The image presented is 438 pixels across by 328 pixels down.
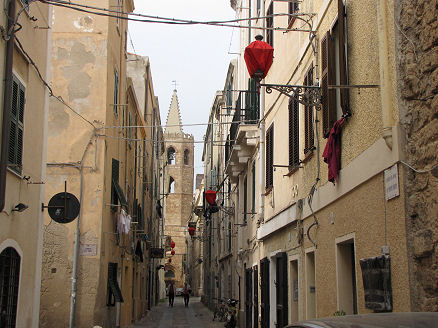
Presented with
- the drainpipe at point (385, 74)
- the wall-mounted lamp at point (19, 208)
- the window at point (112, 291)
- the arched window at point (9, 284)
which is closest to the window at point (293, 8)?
the drainpipe at point (385, 74)

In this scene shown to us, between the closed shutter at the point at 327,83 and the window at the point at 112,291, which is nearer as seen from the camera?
the closed shutter at the point at 327,83

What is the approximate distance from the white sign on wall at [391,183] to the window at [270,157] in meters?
8.06

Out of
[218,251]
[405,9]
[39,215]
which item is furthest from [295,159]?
[218,251]

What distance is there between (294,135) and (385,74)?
5.27 meters

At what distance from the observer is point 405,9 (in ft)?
21.2

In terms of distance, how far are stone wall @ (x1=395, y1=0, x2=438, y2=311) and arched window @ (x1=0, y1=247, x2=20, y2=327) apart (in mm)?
5739

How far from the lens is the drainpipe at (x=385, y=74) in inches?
A: 265

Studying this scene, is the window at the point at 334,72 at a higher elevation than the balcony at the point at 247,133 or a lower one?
lower

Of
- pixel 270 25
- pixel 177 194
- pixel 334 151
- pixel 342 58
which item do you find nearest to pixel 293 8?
pixel 270 25

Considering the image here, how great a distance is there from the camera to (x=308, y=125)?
10.9 meters

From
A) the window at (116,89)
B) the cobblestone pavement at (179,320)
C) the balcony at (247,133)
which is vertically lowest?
the cobblestone pavement at (179,320)

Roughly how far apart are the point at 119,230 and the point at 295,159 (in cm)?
849

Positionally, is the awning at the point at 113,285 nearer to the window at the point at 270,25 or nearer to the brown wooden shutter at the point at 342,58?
the window at the point at 270,25

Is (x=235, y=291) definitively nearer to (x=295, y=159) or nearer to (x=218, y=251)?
(x=218, y=251)
